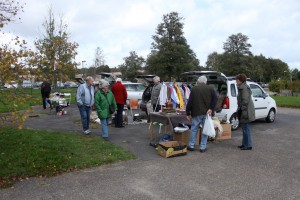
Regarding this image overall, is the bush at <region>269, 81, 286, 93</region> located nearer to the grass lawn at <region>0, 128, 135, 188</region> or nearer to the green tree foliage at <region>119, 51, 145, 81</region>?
the green tree foliage at <region>119, 51, 145, 81</region>

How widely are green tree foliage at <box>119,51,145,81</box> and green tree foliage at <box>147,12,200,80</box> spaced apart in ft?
34.3

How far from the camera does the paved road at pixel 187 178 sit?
4605 millimetres

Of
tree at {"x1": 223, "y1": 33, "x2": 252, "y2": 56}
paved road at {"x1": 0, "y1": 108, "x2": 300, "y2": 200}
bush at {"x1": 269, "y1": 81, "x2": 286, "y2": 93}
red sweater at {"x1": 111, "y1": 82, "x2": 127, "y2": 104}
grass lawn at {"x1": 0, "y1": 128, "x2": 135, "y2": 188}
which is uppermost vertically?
tree at {"x1": 223, "y1": 33, "x2": 252, "y2": 56}

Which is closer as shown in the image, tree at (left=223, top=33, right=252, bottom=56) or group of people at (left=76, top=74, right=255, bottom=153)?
group of people at (left=76, top=74, right=255, bottom=153)

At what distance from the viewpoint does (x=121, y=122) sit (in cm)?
1071

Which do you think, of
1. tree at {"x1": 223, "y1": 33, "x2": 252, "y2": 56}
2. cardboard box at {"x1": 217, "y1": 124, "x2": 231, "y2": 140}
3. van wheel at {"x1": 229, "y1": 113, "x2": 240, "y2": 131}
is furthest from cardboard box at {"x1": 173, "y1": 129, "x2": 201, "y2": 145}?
tree at {"x1": 223, "y1": 33, "x2": 252, "y2": 56}

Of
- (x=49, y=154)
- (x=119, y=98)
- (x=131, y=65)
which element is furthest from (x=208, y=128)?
(x=131, y=65)

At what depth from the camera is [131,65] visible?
6184cm

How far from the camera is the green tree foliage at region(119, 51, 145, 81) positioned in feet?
198

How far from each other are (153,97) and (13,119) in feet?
20.0

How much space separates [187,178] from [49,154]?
122 inches

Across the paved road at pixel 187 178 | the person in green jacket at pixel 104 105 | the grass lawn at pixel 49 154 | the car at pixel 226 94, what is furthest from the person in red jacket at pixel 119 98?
the paved road at pixel 187 178

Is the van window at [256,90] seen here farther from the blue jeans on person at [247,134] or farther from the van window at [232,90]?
the blue jeans on person at [247,134]

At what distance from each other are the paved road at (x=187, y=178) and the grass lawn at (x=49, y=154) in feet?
0.94
